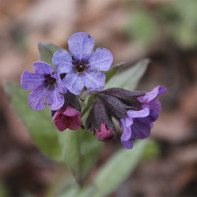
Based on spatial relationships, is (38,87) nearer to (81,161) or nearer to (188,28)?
A: (81,161)

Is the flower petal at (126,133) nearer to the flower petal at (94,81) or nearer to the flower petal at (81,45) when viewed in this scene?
the flower petal at (94,81)

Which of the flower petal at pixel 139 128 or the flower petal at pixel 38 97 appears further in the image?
the flower petal at pixel 139 128

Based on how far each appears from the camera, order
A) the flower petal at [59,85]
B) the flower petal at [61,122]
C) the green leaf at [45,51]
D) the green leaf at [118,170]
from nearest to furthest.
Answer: the flower petal at [59,85] → the flower petal at [61,122] → the green leaf at [45,51] → the green leaf at [118,170]

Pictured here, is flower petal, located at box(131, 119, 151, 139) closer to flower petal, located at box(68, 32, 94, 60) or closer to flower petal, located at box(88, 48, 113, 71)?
flower petal, located at box(88, 48, 113, 71)

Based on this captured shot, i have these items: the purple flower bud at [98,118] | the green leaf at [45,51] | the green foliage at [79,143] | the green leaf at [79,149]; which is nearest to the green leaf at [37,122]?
the green foliage at [79,143]

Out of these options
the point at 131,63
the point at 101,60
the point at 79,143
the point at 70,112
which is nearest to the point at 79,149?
the point at 79,143

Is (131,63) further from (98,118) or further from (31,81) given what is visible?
(31,81)
